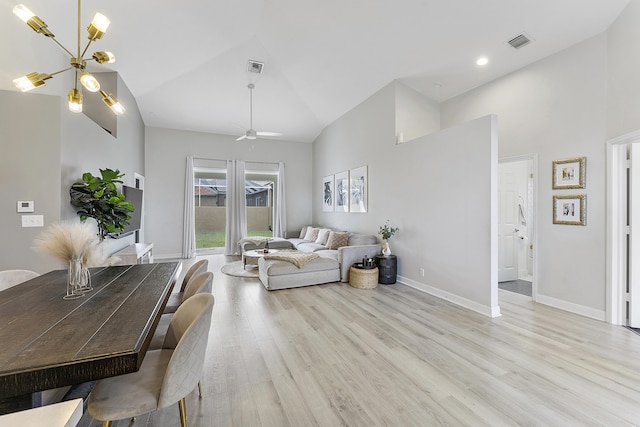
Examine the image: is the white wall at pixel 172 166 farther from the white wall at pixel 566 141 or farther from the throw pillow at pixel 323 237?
the white wall at pixel 566 141

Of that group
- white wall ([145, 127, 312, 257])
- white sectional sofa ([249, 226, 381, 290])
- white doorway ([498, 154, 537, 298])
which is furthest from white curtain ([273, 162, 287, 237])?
white doorway ([498, 154, 537, 298])

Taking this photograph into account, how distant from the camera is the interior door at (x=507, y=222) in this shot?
5004 millimetres

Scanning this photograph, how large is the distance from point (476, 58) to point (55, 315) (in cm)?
537

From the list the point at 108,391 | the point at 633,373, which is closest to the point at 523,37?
the point at 633,373

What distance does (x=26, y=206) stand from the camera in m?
2.85

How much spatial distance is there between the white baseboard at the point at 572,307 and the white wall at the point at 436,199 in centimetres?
101

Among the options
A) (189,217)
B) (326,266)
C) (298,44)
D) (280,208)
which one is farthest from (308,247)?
(298,44)

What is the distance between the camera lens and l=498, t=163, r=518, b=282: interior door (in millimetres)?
5004

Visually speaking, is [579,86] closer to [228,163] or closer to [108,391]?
[108,391]

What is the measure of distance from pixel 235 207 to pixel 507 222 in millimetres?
6654

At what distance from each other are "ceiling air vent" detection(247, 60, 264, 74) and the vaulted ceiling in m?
0.11

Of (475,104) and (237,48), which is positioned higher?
(237,48)

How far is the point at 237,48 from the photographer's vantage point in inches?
201

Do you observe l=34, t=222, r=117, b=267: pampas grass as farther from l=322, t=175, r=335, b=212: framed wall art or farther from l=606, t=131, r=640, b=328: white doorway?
Answer: l=322, t=175, r=335, b=212: framed wall art
